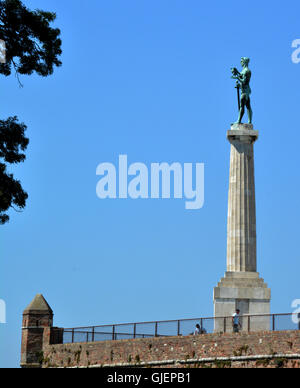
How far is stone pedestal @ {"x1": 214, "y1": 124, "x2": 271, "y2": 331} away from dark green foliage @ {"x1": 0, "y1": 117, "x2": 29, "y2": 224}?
13.7 metres

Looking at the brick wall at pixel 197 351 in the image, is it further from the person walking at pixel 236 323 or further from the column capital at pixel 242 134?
the column capital at pixel 242 134

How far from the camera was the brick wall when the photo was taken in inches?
1639

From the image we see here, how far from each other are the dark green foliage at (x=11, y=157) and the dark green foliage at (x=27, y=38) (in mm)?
2228

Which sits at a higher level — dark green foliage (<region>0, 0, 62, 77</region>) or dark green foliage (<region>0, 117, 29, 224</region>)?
dark green foliage (<region>0, 0, 62, 77</region>)

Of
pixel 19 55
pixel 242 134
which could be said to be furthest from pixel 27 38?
pixel 242 134

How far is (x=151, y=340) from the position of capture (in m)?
47.0

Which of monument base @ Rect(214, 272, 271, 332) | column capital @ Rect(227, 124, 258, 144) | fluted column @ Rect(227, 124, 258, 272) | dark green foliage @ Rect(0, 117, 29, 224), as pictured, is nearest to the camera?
dark green foliage @ Rect(0, 117, 29, 224)

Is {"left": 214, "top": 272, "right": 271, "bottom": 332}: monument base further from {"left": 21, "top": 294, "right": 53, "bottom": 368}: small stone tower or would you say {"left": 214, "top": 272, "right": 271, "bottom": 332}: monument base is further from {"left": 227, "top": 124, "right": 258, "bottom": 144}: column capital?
{"left": 21, "top": 294, "right": 53, "bottom": 368}: small stone tower

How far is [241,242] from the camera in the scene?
51.0 m

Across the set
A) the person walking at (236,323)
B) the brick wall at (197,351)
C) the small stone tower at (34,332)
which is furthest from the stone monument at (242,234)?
the small stone tower at (34,332)

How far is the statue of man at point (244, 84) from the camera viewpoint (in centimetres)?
5312

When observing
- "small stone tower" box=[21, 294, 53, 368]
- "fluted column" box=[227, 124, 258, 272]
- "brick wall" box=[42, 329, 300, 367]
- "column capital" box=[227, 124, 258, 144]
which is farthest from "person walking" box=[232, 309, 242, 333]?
"small stone tower" box=[21, 294, 53, 368]

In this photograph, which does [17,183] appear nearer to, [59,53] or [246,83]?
[59,53]
